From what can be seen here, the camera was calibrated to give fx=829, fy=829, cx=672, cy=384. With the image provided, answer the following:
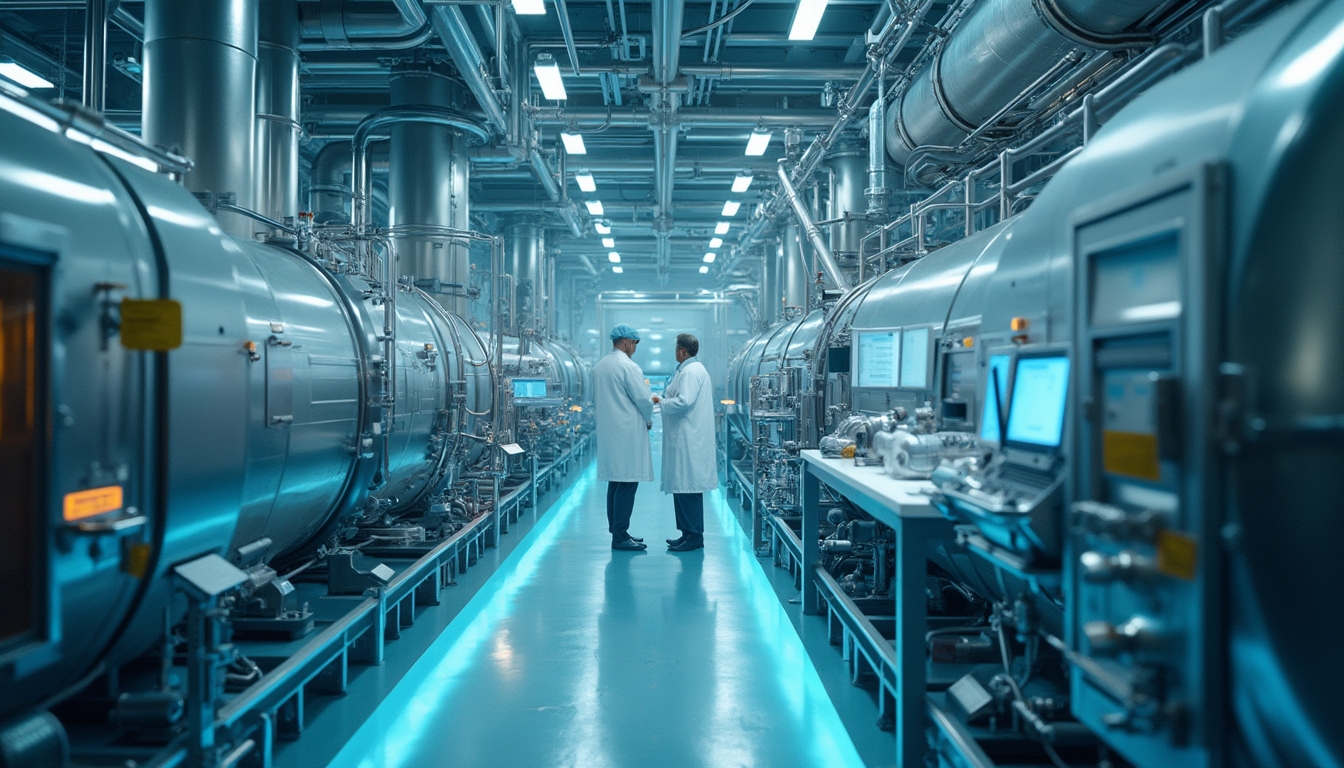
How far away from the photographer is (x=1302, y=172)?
1251 mm

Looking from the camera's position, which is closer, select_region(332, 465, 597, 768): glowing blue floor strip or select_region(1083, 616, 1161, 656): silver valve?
select_region(1083, 616, 1161, 656): silver valve

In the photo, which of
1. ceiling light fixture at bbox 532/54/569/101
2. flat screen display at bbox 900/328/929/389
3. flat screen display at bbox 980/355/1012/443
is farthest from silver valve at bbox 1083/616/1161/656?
ceiling light fixture at bbox 532/54/569/101

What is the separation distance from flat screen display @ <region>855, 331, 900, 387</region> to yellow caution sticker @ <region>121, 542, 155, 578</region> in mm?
2888

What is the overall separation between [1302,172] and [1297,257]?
0.13 meters

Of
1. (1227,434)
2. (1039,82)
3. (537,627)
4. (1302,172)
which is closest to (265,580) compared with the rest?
(537,627)

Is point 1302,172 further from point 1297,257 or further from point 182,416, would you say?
point 182,416

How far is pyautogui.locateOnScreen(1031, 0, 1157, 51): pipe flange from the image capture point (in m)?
3.26

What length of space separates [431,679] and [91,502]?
6.93 feet

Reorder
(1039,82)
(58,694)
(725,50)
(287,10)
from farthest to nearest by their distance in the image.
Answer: (725,50) < (287,10) < (1039,82) < (58,694)

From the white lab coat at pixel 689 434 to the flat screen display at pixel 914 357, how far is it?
2698 millimetres

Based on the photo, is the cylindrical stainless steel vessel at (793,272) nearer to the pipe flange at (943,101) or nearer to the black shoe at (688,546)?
the black shoe at (688,546)

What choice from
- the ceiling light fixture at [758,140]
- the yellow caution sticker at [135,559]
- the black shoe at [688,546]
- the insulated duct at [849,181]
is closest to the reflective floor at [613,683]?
the black shoe at [688,546]

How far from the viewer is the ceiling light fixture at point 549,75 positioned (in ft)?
20.3

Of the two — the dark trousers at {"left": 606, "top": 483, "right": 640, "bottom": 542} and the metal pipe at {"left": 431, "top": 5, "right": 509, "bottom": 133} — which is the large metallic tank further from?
the dark trousers at {"left": 606, "top": 483, "right": 640, "bottom": 542}
